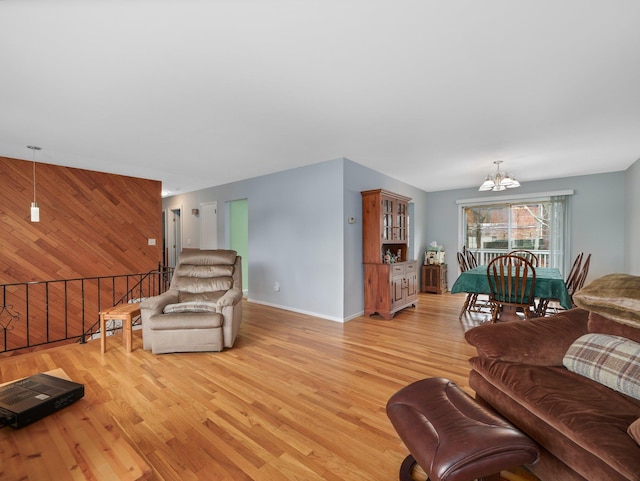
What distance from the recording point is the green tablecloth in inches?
127

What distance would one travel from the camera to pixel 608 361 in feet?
4.58

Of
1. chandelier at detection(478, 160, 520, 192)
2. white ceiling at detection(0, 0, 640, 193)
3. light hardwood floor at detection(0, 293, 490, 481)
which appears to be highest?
white ceiling at detection(0, 0, 640, 193)

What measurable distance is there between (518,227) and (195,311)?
249 inches

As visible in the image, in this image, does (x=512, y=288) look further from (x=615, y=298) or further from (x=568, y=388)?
(x=568, y=388)

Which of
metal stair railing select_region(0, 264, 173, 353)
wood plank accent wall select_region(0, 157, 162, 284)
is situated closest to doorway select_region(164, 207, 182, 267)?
wood plank accent wall select_region(0, 157, 162, 284)

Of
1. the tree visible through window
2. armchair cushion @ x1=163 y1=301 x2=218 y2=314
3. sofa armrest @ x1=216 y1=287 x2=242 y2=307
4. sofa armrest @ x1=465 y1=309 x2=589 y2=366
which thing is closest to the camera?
sofa armrest @ x1=465 y1=309 x2=589 y2=366

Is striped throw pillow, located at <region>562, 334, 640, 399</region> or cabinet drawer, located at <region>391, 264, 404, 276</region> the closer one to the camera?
striped throw pillow, located at <region>562, 334, 640, 399</region>

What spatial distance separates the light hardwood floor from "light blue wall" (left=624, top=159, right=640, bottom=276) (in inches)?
120

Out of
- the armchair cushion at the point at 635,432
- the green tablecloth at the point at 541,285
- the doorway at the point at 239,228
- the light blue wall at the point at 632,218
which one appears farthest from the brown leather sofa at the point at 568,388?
the doorway at the point at 239,228

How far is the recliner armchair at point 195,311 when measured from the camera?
290 centimetres

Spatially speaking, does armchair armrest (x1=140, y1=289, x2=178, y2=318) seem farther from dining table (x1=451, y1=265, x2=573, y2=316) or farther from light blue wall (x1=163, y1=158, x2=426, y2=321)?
dining table (x1=451, y1=265, x2=573, y2=316)

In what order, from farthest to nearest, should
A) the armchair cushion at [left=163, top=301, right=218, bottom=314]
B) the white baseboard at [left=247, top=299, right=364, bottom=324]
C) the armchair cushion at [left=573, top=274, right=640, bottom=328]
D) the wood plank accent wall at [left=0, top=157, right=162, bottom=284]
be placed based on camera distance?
1. the white baseboard at [left=247, top=299, right=364, bottom=324]
2. the wood plank accent wall at [left=0, top=157, right=162, bottom=284]
3. the armchair cushion at [left=163, top=301, right=218, bottom=314]
4. the armchair cushion at [left=573, top=274, right=640, bottom=328]

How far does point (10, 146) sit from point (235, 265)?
310cm

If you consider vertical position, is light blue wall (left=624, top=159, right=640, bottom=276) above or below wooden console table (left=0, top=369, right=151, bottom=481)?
above
